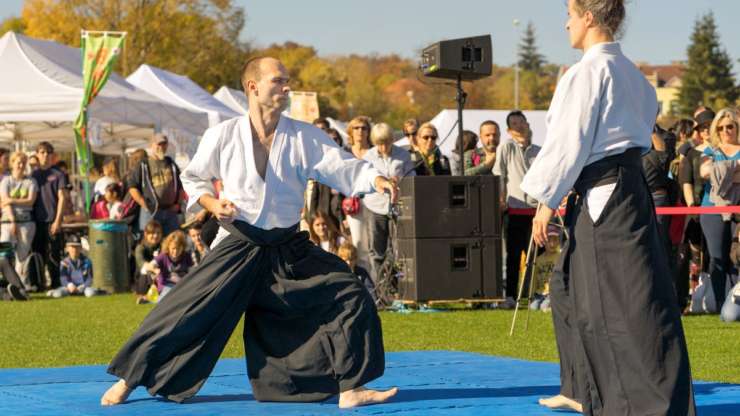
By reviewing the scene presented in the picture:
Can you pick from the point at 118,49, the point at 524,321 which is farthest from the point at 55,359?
the point at 118,49

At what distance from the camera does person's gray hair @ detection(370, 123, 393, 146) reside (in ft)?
43.7


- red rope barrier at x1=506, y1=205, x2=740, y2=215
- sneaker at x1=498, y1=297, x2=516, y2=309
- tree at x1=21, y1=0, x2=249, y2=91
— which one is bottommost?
sneaker at x1=498, y1=297, x2=516, y2=309

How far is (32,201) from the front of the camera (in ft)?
55.8

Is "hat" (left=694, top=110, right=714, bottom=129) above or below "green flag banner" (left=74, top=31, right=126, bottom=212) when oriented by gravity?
below

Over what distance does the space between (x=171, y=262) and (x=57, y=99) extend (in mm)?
7301

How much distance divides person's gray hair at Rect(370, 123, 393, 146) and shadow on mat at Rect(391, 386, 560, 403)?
6.27m

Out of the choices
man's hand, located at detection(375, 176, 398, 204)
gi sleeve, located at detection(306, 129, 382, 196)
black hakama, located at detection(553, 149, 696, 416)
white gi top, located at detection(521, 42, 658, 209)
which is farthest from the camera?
gi sleeve, located at detection(306, 129, 382, 196)

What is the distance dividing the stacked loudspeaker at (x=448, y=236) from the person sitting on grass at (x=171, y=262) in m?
2.90

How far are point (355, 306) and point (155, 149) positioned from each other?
10596mm

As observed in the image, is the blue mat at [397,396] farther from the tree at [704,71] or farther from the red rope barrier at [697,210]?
the tree at [704,71]

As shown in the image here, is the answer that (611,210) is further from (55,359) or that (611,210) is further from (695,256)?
(695,256)

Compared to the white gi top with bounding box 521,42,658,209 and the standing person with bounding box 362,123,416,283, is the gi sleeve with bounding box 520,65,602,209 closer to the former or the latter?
the white gi top with bounding box 521,42,658,209

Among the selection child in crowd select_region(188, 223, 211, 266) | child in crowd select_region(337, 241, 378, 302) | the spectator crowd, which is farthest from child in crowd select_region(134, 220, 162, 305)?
child in crowd select_region(337, 241, 378, 302)

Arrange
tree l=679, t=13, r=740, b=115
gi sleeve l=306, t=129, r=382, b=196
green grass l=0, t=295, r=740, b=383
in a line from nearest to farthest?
1. gi sleeve l=306, t=129, r=382, b=196
2. green grass l=0, t=295, r=740, b=383
3. tree l=679, t=13, r=740, b=115
